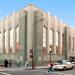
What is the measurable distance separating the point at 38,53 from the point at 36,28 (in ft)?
18.4

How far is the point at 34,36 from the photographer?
65.2 metres

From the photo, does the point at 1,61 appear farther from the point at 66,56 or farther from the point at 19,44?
the point at 66,56

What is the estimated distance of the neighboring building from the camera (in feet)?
213

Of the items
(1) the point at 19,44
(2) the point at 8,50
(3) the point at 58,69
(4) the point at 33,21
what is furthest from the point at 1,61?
(3) the point at 58,69

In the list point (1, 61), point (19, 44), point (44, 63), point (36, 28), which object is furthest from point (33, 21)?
point (1, 61)

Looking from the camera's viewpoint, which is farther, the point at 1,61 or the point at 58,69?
the point at 1,61

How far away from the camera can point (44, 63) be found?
68000 mm

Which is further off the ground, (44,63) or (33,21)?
(33,21)

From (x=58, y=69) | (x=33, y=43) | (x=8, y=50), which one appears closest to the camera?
(x=58, y=69)

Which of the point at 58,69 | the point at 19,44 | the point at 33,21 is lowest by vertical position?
the point at 58,69

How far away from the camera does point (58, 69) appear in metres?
47.9

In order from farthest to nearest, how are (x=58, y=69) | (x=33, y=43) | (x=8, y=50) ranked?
(x=8, y=50) → (x=33, y=43) → (x=58, y=69)

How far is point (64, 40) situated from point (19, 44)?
1453 cm

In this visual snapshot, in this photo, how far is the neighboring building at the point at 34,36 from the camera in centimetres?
6506
